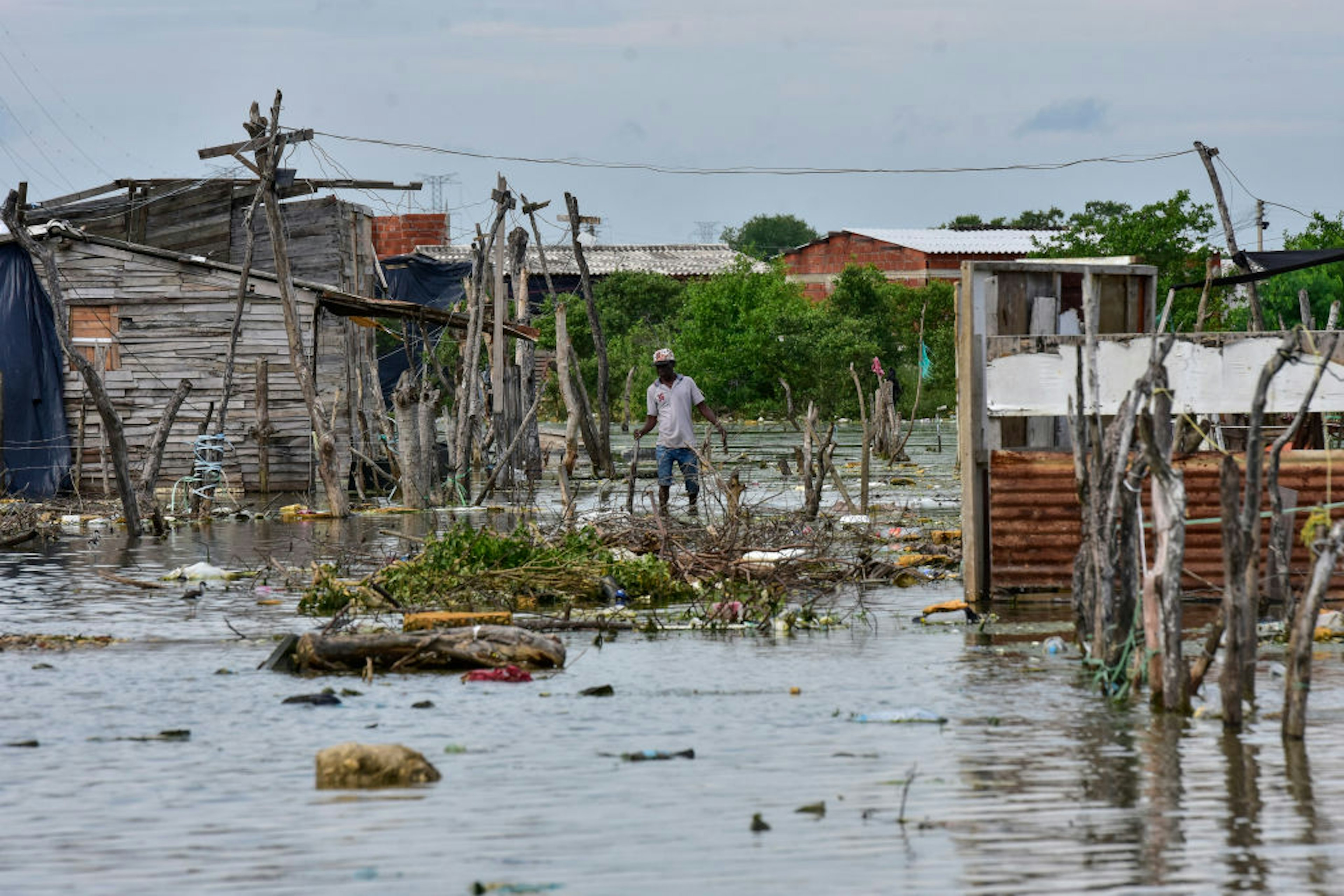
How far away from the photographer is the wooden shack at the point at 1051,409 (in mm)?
9227

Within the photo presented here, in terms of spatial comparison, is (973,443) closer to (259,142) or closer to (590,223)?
(259,142)

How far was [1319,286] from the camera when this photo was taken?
28.5 metres

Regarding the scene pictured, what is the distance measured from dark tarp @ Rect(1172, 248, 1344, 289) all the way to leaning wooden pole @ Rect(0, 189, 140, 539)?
33.3ft

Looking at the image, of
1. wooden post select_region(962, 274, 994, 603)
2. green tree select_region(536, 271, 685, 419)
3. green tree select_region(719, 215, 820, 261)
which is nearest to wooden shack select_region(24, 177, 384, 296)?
green tree select_region(536, 271, 685, 419)

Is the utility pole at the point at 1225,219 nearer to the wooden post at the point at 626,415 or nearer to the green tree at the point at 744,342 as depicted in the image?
the wooden post at the point at 626,415

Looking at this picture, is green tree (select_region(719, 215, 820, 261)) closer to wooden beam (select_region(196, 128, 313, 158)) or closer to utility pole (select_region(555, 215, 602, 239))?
utility pole (select_region(555, 215, 602, 239))

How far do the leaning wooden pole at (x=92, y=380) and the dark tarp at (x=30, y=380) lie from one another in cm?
537

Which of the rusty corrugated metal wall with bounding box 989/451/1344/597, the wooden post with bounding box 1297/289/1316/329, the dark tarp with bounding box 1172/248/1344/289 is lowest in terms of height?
the rusty corrugated metal wall with bounding box 989/451/1344/597

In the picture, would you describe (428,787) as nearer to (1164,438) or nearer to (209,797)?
(209,797)

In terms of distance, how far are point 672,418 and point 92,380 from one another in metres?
5.10

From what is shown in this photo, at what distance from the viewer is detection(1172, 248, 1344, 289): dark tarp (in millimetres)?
17828

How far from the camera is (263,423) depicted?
2245cm

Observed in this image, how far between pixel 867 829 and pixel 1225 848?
97 cm

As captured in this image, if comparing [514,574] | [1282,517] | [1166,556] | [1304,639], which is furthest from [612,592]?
[1304,639]
